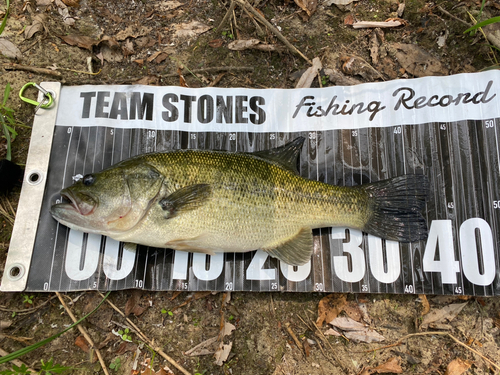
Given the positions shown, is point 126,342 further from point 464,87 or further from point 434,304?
point 464,87

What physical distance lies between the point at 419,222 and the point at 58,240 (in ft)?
12.0

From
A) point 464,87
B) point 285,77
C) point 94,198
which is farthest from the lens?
point 285,77

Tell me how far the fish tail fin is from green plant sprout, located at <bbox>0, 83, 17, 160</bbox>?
374 cm

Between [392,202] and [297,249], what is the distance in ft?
3.44

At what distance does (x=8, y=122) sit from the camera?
3.27 meters

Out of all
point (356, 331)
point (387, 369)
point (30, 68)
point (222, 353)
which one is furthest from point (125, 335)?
point (30, 68)

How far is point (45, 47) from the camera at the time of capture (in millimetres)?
3500

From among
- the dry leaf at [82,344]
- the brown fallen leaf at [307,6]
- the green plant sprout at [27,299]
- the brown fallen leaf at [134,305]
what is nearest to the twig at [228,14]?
the brown fallen leaf at [307,6]

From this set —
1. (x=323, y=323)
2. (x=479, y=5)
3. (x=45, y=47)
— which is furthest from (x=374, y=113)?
(x=45, y=47)

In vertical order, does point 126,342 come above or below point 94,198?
below

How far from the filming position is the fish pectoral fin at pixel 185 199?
8.45 ft

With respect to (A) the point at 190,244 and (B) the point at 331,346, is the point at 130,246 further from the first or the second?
(B) the point at 331,346

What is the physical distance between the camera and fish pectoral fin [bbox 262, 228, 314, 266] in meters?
2.86

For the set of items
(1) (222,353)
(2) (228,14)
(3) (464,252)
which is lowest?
(1) (222,353)
